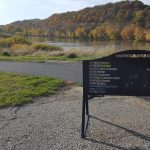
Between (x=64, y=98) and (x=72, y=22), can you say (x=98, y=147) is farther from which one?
(x=72, y=22)

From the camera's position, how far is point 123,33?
206ft

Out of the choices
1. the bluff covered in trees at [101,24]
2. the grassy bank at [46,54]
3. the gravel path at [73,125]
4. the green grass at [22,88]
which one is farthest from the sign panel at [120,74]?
the bluff covered in trees at [101,24]

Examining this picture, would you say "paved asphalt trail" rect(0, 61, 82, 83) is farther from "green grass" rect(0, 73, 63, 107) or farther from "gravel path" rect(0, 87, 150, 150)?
"gravel path" rect(0, 87, 150, 150)

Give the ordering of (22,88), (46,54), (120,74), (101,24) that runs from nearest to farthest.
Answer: (120,74) < (22,88) < (46,54) < (101,24)

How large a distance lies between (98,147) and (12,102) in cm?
291

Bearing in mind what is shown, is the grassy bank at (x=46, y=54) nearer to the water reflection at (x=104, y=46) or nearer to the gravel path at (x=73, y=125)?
the water reflection at (x=104, y=46)

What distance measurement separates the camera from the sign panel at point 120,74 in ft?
17.3

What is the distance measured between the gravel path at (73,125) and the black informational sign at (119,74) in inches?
15.3

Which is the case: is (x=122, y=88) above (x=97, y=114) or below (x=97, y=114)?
above

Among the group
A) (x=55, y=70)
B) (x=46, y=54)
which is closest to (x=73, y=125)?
(x=55, y=70)

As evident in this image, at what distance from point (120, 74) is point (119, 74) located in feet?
0.05

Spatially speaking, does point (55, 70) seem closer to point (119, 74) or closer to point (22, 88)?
point (22, 88)

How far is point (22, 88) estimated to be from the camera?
8.82 meters

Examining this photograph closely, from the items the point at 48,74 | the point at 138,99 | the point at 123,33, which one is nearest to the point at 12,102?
the point at 138,99
